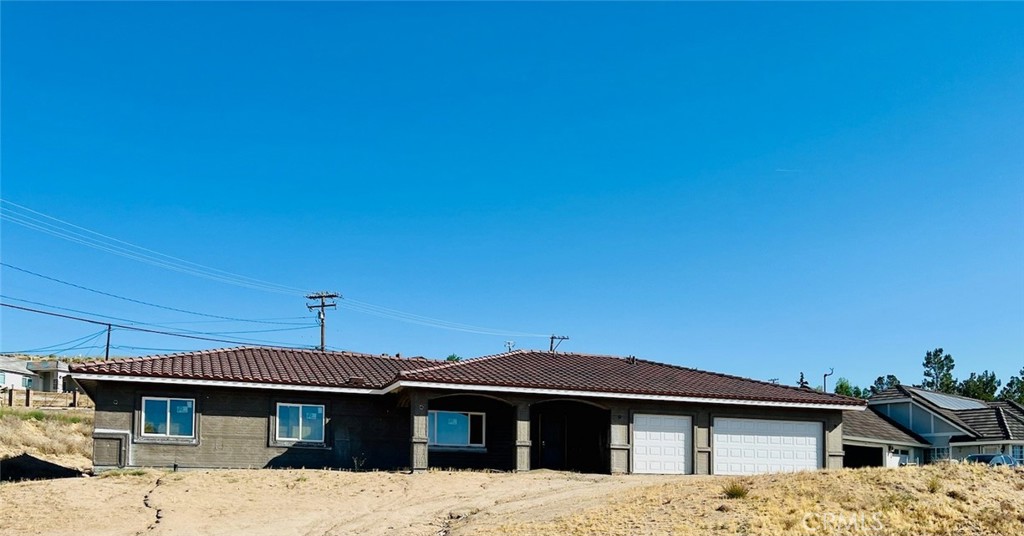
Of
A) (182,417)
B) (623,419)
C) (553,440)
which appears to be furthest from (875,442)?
(182,417)

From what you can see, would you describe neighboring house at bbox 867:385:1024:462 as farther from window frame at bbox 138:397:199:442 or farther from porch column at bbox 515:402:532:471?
window frame at bbox 138:397:199:442

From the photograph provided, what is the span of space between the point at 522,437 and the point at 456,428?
109 inches

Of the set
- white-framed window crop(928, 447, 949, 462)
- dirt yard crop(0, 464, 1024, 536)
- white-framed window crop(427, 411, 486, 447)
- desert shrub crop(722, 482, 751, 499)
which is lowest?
white-framed window crop(928, 447, 949, 462)

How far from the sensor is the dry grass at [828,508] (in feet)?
64.5

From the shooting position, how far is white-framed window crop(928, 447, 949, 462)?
48.7 metres

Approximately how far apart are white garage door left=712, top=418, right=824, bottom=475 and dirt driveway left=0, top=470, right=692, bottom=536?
594cm

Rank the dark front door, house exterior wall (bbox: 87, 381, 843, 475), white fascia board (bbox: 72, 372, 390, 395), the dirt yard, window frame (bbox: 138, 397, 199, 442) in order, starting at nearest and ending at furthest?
the dirt yard
white fascia board (bbox: 72, 372, 390, 395)
house exterior wall (bbox: 87, 381, 843, 475)
window frame (bbox: 138, 397, 199, 442)
the dark front door

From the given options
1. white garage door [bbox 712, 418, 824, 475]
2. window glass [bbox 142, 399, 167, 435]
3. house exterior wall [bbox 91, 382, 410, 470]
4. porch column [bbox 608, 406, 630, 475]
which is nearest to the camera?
house exterior wall [bbox 91, 382, 410, 470]

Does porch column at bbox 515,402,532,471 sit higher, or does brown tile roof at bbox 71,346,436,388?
brown tile roof at bbox 71,346,436,388

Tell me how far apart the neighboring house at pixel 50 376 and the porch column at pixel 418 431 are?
2100 inches

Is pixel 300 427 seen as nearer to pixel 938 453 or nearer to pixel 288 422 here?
pixel 288 422

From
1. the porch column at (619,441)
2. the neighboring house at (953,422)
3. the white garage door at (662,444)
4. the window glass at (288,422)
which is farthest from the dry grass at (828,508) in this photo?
the neighboring house at (953,422)

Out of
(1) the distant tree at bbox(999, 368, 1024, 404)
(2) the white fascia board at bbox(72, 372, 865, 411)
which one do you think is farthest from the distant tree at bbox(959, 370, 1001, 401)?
(2) the white fascia board at bbox(72, 372, 865, 411)

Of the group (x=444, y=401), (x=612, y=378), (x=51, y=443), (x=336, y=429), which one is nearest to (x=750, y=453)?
(x=612, y=378)
